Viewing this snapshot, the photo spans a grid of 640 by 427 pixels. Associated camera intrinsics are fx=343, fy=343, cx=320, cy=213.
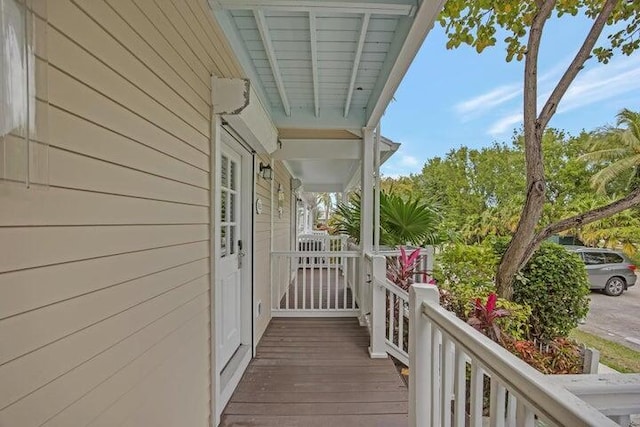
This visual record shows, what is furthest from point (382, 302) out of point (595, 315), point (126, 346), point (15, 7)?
point (595, 315)

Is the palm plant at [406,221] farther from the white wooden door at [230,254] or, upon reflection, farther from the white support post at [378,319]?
the white wooden door at [230,254]

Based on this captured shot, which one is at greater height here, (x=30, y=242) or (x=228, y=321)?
(x=30, y=242)

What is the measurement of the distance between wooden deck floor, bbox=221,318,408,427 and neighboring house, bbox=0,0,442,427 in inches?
9.9

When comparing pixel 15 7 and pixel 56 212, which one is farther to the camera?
pixel 56 212

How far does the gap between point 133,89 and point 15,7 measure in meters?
0.53

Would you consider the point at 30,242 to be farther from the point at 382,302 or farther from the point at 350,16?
the point at 382,302

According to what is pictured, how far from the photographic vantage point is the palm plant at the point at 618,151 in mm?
13981

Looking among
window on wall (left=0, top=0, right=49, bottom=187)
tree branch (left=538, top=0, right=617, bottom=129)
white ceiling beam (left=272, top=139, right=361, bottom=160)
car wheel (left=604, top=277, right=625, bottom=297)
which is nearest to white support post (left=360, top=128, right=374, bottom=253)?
white ceiling beam (left=272, top=139, right=361, bottom=160)

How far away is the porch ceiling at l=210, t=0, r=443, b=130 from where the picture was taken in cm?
201

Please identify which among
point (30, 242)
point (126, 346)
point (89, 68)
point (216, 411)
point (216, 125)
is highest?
point (216, 125)

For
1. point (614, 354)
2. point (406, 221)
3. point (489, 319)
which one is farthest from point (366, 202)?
point (614, 354)

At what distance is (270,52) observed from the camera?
2703mm

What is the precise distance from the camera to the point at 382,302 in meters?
3.48

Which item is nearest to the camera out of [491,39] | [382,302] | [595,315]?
[382,302]
